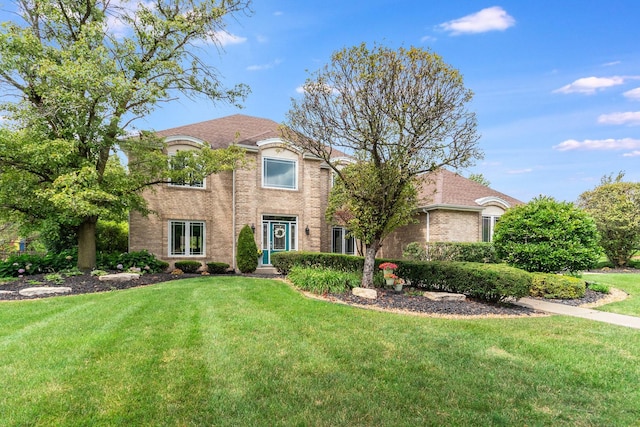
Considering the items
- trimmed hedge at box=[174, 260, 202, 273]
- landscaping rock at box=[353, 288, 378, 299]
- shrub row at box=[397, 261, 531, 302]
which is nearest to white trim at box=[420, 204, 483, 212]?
shrub row at box=[397, 261, 531, 302]

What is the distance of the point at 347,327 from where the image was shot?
591 centimetres

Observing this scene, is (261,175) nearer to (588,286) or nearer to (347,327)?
(347,327)

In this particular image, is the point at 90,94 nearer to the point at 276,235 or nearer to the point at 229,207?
the point at 229,207

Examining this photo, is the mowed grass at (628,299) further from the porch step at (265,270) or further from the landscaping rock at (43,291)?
the landscaping rock at (43,291)

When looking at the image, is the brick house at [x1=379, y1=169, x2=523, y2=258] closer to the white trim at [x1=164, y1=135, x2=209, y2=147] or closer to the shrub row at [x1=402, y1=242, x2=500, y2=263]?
the shrub row at [x1=402, y1=242, x2=500, y2=263]

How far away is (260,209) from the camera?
53.2 ft

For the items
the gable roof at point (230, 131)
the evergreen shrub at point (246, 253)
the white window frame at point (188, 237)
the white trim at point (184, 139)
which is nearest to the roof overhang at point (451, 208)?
the gable roof at point (230, 131)

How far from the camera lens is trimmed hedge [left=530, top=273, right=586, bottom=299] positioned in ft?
32.3

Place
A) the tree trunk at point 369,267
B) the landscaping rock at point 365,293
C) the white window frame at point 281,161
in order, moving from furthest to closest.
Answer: the white window frame at point 281,161
the tree trunk at point 369,267
the landscaping rock at point 365,293

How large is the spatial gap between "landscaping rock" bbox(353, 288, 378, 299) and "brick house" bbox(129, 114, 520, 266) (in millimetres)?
8220

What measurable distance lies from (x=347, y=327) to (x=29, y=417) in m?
4.22

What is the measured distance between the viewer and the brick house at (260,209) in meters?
15.1

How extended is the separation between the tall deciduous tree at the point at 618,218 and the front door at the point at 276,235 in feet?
58.9

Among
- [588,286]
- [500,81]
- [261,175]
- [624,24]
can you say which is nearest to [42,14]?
[261,175]
